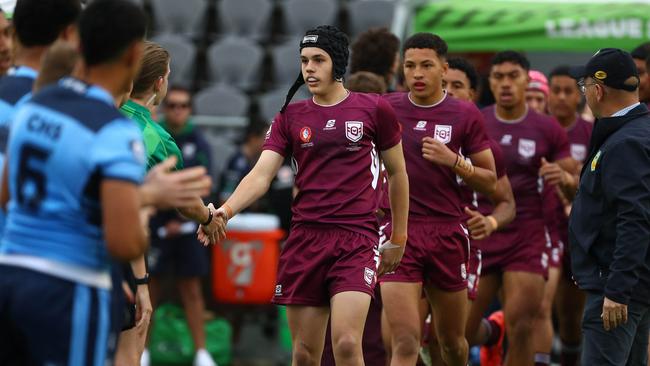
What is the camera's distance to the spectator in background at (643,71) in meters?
8.79

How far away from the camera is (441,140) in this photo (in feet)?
26.9

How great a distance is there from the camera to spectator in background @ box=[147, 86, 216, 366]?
40.9 ft

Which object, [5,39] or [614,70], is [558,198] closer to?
[614,70]

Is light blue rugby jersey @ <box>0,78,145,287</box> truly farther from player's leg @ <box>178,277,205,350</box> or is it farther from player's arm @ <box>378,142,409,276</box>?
player's leg @ <box>178,277,205,350</box>

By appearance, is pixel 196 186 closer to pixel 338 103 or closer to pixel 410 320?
pixel 338 103

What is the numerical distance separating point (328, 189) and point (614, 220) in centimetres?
169

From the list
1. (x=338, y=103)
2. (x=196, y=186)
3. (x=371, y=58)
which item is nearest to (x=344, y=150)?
(x=338, y=103)

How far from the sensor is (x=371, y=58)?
924cm

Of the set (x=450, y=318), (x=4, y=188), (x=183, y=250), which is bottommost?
(x=183, y=250)

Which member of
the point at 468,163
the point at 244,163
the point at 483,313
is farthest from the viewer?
the point at 244,163

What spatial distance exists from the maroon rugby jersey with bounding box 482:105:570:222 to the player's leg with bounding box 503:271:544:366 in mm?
534

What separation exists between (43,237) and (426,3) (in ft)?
33.1

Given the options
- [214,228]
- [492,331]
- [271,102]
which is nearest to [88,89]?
[214,228]

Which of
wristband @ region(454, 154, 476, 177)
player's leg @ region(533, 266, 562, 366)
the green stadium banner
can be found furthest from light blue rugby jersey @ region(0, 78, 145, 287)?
A: the green stadium banner
